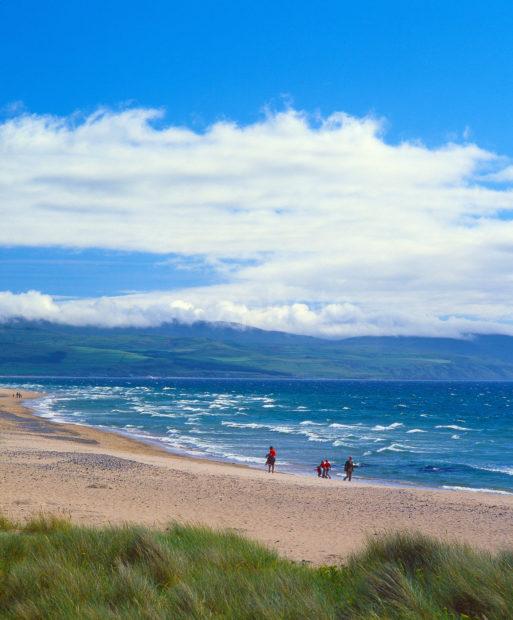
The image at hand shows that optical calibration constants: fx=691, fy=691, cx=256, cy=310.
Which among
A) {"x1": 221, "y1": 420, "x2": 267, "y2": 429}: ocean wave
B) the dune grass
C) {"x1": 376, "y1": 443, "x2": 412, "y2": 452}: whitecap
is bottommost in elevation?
{"x1": 221, "y1": 420, "x2": 267, "y2": 429}: ocean wave

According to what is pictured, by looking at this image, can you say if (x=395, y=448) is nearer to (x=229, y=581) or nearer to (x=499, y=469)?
(x=499, y=469)

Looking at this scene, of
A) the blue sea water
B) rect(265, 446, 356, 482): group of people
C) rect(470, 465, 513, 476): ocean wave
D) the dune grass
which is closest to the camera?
the dune grass

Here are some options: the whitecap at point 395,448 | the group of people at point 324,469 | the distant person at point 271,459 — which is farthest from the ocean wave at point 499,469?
the distant person at point 271,459

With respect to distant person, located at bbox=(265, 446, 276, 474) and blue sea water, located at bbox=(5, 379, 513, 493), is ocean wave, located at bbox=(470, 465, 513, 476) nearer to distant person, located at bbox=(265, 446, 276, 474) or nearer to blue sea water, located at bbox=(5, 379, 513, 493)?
blue sea water, located at bbox=(5, 379, 513, 493)

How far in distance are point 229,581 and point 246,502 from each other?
15.6 meters

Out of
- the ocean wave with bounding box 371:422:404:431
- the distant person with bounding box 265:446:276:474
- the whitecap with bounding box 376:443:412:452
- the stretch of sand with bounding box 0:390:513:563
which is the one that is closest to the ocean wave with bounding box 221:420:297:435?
the ocean wave with bounding box 371:422:404:431

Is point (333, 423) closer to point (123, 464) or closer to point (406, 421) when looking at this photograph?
point (406, 421)

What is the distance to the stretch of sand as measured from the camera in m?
17.6

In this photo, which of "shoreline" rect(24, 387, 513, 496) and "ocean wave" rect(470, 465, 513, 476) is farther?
"ocean wave" rect(470, 465, 513, 476)

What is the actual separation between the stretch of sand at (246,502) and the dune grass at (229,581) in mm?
4892

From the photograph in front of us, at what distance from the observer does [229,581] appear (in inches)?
305

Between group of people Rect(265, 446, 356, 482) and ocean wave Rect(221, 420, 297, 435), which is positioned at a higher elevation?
group of people Rect(265, 446, 356, 482)

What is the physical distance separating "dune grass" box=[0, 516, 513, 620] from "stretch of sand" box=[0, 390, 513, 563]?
4892 mm

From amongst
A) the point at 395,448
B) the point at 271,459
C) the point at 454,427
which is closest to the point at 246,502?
the point at 271,459
